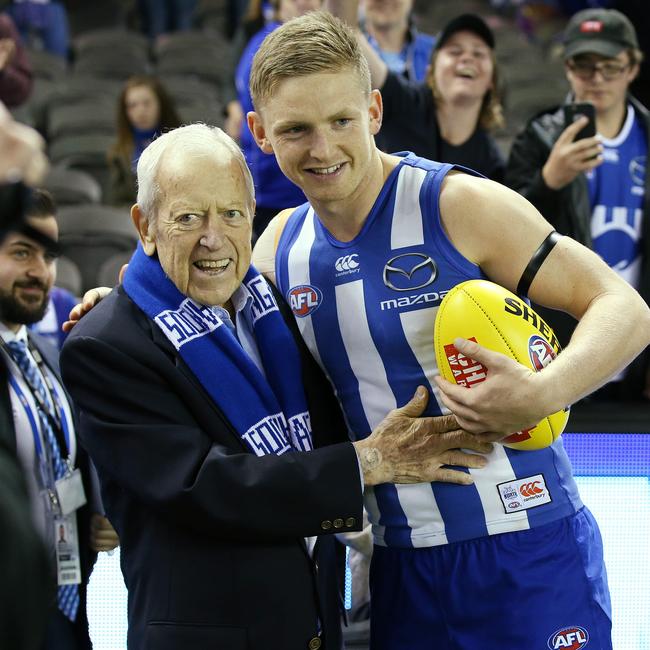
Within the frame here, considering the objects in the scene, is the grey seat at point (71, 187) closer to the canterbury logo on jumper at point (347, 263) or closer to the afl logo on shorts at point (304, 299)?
the afl logo on shorts at point (304, 299)

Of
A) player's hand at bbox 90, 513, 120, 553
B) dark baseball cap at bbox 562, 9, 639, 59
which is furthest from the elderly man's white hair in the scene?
dark baseball cap at bbox 562, 9, 639, 59

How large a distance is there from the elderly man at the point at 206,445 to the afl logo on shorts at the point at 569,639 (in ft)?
1.36

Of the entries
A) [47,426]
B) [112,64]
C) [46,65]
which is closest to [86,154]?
[46,65]

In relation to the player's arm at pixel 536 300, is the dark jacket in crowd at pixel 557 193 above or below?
above

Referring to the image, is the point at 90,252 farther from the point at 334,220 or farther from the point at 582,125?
the point at 334,220

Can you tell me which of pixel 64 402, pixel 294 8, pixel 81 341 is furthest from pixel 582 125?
pixel 81 341

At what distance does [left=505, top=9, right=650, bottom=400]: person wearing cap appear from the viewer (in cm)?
397

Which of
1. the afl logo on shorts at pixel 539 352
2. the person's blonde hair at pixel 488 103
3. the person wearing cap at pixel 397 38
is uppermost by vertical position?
the person wearing cap at pixel 397 38

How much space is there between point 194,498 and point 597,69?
9.10ft

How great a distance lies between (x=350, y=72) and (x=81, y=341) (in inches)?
32.0

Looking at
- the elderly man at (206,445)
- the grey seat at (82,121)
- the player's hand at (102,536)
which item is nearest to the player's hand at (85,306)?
the elderly man at (206,445)

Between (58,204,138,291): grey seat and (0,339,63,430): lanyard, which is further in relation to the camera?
(58,204,138,291): grey seat

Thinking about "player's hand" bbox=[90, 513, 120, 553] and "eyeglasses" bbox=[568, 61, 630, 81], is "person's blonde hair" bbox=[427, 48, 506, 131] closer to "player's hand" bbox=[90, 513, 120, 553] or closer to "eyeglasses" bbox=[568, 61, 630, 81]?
"eyeglasses" bbox=[568, 61, 630, 81]

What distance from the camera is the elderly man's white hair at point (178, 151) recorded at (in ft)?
7.78
